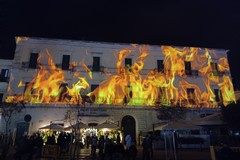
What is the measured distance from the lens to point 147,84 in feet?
80.5

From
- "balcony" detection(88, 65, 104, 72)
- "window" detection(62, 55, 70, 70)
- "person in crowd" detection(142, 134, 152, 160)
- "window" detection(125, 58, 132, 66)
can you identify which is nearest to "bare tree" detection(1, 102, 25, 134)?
"window" detection(62, 55, 70, 70)

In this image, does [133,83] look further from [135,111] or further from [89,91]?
[89,91]

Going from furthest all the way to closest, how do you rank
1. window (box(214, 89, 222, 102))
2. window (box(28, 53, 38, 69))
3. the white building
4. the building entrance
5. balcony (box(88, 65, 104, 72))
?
window (box(214, 89, 222, 102)), balcony (box(88, 65, 104, 72)), window (box(28, 53, 38, 69)), the building entrance, the white building

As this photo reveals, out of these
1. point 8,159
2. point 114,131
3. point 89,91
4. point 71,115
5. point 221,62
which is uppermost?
point 221,62

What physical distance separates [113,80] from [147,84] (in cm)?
430

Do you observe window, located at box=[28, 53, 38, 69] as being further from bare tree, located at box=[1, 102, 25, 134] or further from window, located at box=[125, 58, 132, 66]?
window, located at box=[125, 58, 132, 66]

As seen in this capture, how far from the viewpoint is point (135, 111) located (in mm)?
22828

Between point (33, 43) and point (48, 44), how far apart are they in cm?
179

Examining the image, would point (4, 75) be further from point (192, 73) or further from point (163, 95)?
point (192, 73)

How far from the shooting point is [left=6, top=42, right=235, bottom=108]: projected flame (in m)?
22.7

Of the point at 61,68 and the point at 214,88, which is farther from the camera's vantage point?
the point at 214,88

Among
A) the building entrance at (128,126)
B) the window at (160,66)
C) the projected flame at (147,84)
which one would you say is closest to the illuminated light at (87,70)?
the projected flame at (147,84)

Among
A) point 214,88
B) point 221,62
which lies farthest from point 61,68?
point 221,62

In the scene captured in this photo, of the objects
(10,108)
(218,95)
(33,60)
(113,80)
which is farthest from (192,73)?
(10,108)
